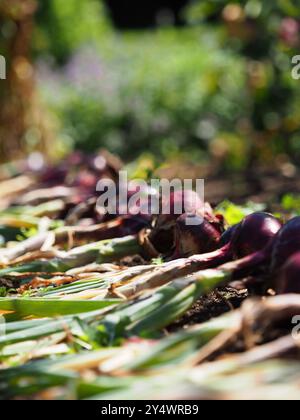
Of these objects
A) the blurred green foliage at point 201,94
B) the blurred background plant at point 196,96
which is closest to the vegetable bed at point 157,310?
the blurred background plant at point 196,96

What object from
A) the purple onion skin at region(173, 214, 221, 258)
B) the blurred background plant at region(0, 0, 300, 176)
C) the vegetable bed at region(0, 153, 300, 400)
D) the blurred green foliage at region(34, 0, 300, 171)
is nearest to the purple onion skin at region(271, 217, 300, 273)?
the vegetable bed at region(0, 153, 300, 400)

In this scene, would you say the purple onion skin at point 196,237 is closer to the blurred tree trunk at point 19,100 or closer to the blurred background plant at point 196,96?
the blurred background plant at point 196,96

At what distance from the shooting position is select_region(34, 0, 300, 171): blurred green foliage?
4414 millimetres

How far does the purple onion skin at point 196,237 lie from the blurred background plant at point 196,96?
108 cm

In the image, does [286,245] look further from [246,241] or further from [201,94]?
Result: [201,94]

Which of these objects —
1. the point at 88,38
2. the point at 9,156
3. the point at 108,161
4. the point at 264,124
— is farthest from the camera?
the point at 88,38

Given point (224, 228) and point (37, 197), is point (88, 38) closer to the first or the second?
point (37, 197)

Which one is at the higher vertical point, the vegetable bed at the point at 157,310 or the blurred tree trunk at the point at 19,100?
the blurred tree trunk at the point at 19,100

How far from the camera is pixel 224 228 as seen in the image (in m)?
1.72

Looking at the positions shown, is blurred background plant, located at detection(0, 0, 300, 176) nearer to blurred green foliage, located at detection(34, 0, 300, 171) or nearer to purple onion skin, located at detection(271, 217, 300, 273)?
blurred green foliage, located at detection(34, 0, 300, 171)

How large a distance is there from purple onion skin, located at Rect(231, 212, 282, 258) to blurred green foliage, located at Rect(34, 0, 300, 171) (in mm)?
2592

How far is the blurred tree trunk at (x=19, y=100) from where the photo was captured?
160 inches

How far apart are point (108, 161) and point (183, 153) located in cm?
291
